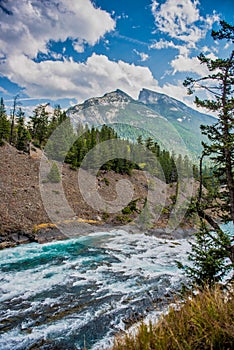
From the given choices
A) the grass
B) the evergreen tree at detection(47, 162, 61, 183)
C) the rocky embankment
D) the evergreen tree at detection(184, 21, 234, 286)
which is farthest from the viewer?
the evergreen tree at detection(47, 162, 61, 183)

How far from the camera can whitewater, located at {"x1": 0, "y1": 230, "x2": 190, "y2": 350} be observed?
8367 millimetres

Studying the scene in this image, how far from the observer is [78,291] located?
482 inches

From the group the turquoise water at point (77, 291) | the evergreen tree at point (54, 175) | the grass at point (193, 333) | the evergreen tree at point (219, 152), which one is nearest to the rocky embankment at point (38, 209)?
the evergreen tree at point (54, 175)

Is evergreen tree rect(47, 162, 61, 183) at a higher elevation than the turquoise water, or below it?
higher

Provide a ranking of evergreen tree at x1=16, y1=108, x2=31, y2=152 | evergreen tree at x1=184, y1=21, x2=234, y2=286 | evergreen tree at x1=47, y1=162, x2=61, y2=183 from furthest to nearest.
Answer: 1. evergreen tree at x1=16, y1=108, x2=31, y2=152
2. evergreen tree at x1=47, y1=162, x2=61, y2=183
3. evergreen tree at x1=184, y1=21, x2=234, y2=286

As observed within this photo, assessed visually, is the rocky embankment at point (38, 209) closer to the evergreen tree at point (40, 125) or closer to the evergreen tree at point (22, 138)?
the evergreen tree at point (22, 138)

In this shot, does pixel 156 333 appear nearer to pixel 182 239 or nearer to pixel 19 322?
pixel 19 322

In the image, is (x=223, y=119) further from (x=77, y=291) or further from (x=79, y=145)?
(x=79, y=145)

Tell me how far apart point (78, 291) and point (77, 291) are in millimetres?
53

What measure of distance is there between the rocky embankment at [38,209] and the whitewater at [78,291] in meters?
2.90

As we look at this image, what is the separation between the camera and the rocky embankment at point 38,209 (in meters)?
24.1

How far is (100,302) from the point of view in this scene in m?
11.0

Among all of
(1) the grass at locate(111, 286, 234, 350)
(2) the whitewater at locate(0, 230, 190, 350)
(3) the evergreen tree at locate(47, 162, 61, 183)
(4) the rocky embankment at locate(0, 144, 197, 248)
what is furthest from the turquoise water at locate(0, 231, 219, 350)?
(3) the evergreen tree at locate(47, 162, 61, 183)

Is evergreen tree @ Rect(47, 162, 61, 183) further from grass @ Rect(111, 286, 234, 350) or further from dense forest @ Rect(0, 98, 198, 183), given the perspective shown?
grass @ Rect(111, 286, 234, 350)
